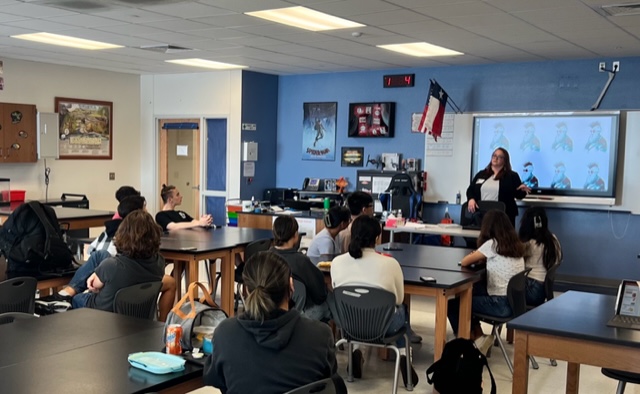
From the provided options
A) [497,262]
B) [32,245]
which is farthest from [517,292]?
[32,245]

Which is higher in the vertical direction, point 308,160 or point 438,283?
point 308,160

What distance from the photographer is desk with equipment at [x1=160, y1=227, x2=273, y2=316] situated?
220 inches

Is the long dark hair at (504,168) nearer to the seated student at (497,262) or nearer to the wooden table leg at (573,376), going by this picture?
the seated student at (497,262)

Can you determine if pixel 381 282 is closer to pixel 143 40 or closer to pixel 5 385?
pixel 5 385

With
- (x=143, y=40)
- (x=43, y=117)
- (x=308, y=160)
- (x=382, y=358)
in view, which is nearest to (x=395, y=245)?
(x=382, y=358)

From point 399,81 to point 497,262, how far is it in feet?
16.5

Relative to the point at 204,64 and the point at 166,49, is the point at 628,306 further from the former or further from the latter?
the point at 204,64

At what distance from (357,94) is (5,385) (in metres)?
8.10

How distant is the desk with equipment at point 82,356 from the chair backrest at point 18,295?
58cm

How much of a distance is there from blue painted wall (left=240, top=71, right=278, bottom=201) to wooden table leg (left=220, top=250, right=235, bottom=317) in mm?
4419

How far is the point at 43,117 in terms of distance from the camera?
32.2 ft

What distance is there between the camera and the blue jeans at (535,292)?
17.1 feet

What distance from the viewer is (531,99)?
8656mm

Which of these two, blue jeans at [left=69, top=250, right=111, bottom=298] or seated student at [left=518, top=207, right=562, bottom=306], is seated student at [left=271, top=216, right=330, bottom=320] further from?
seated student at [left=518, top=207, right=562, bottom=306]
